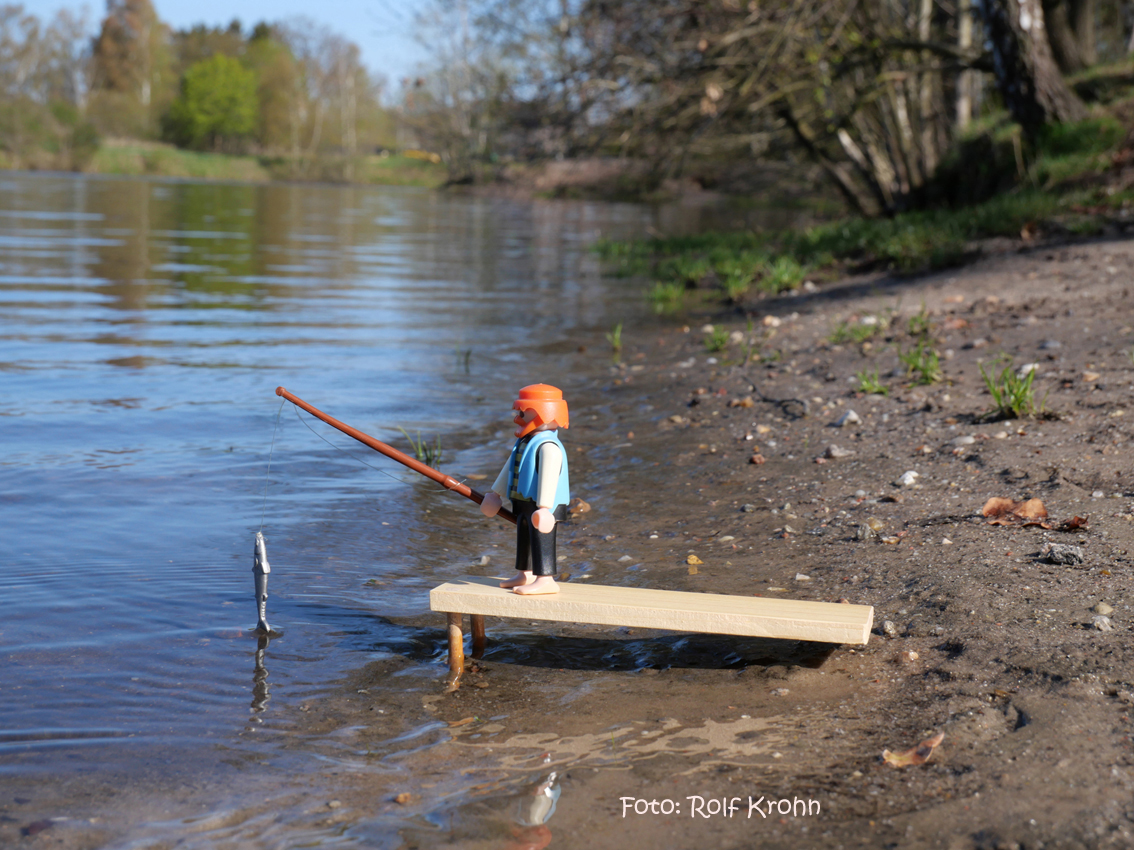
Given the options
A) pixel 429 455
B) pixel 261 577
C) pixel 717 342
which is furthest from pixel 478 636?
pixel 717 342

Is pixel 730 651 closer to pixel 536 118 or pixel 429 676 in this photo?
A: pixel 429 676

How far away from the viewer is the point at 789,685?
3695mm

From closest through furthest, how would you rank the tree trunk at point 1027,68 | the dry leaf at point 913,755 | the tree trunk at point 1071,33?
the dry leaf at point 913,755, the tree trunk at point 1027,68, the tree trunk at point 1071,33

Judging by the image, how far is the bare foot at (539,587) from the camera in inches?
147

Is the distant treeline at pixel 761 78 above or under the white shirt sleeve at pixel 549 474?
above

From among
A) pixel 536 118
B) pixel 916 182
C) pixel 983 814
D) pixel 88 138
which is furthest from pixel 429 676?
pixel 88 138

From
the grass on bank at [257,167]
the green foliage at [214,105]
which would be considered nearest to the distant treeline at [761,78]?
the grass on bank at [257,167]

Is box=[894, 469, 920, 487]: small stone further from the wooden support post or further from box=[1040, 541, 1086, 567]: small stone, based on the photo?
the wooden support post

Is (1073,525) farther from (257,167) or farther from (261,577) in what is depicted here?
(257,167)

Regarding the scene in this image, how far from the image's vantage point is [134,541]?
5.33m

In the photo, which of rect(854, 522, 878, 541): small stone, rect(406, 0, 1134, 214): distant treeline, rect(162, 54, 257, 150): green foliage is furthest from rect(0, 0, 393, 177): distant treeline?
rect(854, 522, 878, 541): small stone

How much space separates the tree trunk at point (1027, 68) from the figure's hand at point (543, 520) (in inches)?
497

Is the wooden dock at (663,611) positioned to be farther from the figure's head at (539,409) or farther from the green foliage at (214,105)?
the green foliage at (214,105)

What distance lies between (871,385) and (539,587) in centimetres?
438
